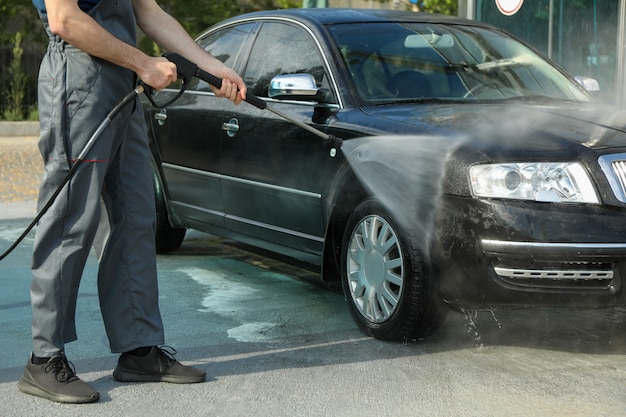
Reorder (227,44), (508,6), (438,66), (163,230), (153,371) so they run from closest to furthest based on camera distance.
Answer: (153,371), (438,66), (227,44), (163,230), (508,6)

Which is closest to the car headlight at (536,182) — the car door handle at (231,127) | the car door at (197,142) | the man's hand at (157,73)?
the man's hand at (157,73)

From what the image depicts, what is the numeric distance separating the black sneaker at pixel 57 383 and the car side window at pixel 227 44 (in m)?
2.78

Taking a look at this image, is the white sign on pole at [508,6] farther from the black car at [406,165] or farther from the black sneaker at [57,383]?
the black sneaker at [57,383]

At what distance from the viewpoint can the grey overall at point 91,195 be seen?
13.4 ft

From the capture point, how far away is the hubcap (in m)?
4.95

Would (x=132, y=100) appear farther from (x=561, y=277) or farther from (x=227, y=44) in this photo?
(x=227, y=44)

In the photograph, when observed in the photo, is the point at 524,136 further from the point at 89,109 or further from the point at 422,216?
the point at 89,109

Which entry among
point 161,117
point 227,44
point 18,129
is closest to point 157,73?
point 227,44

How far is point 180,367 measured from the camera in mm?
4406

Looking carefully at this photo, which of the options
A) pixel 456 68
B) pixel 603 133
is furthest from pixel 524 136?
pixel 456 68

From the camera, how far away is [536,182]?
4531 millimetres

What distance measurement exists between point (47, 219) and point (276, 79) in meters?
1.77

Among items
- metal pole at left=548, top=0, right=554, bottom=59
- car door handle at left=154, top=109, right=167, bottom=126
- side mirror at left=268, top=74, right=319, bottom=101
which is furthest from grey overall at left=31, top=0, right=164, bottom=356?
metal pole at left=548, top=0, right=554, bottom=59

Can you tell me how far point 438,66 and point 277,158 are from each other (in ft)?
3.12
